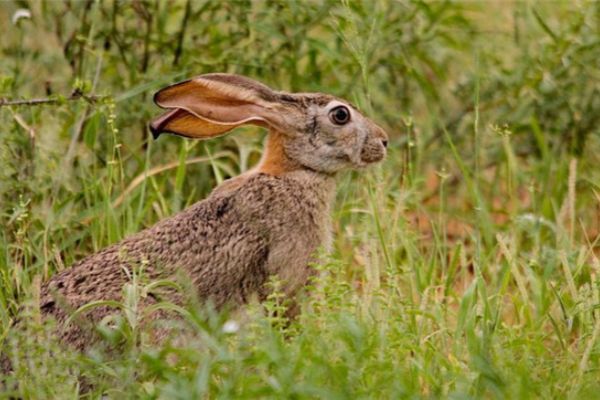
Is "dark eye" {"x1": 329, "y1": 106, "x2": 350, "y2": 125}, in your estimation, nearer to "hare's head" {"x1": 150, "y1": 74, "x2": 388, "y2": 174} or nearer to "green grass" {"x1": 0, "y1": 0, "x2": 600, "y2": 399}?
"hare's head" {"x1": 150, "y1": 74, "x2": 388, "y2": 174}

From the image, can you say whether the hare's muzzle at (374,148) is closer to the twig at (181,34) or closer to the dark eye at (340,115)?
the dark eye at (340,115)

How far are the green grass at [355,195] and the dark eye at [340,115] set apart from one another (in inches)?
5.5

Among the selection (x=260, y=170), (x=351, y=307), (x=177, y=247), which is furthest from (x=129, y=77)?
(x=351, y=307)

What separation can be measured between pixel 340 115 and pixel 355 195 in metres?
0.94

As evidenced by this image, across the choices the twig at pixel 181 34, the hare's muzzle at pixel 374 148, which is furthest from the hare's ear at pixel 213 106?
the twig at pixel 181 34

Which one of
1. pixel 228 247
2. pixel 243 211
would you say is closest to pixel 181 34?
pixel 243 211

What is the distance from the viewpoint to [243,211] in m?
5.75

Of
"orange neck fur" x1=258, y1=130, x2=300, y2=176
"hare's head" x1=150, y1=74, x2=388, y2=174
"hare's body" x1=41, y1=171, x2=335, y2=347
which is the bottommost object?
"hare's body" x1=41, y1=171, x2=335, y2=347

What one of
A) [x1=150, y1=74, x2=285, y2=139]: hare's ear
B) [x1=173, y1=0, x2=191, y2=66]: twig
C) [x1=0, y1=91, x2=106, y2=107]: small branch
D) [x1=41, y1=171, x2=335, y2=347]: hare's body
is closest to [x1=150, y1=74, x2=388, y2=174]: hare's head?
[x1=150, y1=74, x2=285, y2=139]: hare's ear

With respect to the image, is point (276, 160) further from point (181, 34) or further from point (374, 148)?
point (181, 34)

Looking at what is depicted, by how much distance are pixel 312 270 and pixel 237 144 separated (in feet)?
4.99

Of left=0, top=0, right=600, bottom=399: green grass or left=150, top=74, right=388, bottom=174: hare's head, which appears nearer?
left=0, top=0, right=600, bottom=399: green grass

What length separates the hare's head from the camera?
585 centimetres

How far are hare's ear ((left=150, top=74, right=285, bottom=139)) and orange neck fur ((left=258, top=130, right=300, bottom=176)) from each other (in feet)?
0.21
